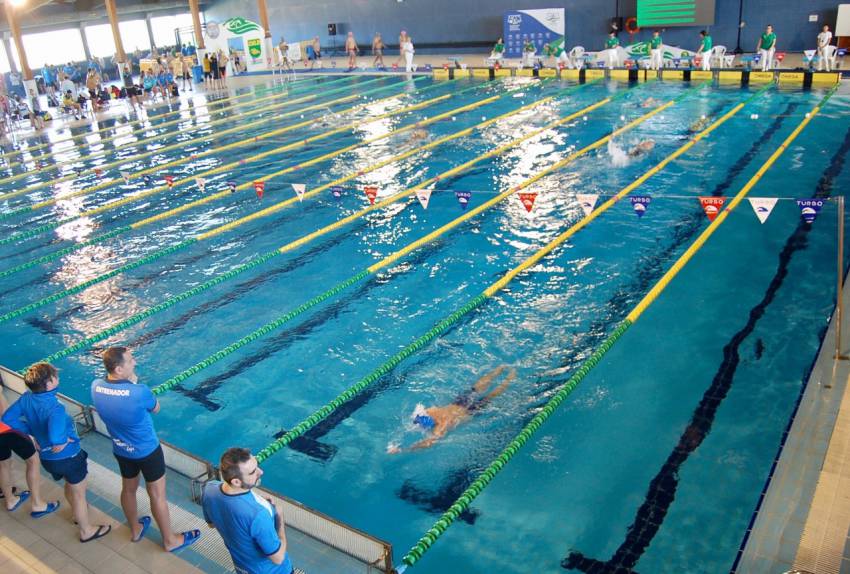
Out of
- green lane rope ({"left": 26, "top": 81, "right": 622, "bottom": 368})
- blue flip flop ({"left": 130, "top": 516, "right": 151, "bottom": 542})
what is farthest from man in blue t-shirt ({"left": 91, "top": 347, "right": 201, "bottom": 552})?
green lane rope ({"left": 26, "top": 81, "right": 622, "bottom": 368})

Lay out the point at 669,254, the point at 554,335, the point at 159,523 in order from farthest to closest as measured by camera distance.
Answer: the point at 669,254 → the point at 554,335 → the point at 159,523

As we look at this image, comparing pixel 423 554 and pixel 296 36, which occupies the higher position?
pixel 296 36

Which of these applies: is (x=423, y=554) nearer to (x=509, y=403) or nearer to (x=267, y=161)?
(x=509, y=403)

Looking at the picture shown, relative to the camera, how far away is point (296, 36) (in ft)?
95.6

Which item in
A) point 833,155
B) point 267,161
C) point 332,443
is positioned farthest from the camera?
point 267,161

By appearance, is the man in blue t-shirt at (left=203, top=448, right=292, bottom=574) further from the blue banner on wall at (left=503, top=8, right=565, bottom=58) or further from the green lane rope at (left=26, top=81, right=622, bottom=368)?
the blue banner on wall at (left=503, top=8, right=565, bottom=58)

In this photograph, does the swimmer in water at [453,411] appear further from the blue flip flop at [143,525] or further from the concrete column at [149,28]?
the concrete column at [149,28]

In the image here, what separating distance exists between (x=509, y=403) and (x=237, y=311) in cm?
297

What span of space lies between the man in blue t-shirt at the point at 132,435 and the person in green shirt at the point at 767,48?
15.8 metres

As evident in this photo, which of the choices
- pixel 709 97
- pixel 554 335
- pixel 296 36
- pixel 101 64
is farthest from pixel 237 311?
pixel 101 64

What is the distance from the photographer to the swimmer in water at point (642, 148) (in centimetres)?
1066

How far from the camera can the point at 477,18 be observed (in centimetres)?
2334

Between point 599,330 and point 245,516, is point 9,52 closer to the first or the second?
point 599,330

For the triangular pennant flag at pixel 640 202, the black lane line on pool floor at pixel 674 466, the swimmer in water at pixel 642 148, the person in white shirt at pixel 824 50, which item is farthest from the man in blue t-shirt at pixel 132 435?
the person in white shirt at pixel 824 50
